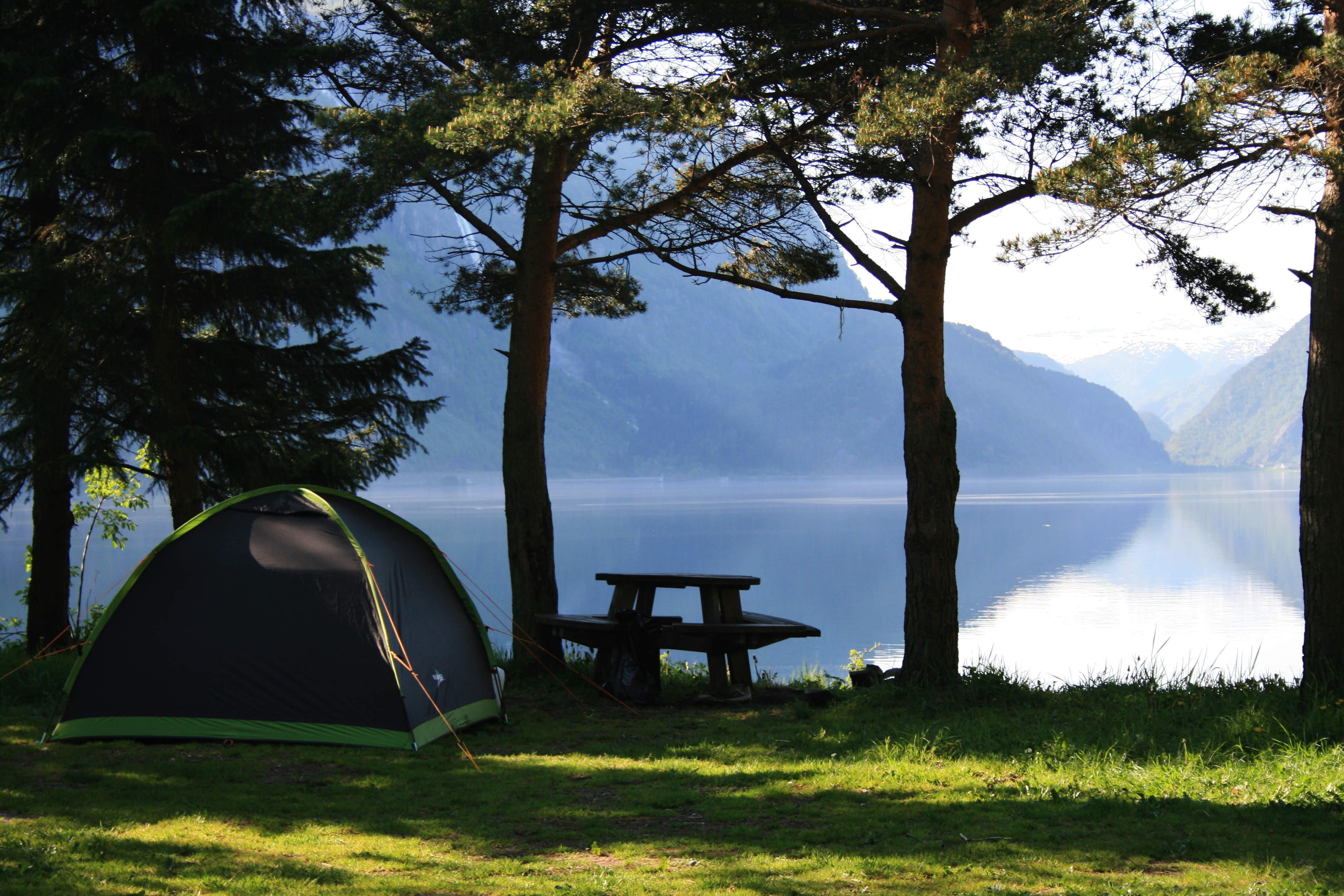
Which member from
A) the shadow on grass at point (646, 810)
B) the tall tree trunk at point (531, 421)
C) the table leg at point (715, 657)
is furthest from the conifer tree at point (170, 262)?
the table leg at point (715, 657)

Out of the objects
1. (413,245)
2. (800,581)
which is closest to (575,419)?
(413,245)

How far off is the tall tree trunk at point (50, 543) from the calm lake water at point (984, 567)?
661cm

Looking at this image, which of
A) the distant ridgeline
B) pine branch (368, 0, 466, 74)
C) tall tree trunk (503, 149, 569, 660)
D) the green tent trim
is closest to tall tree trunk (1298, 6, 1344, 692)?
the green tent trim

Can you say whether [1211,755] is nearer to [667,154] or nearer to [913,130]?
[913,130]

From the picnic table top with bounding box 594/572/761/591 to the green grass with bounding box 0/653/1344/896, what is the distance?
0.97 m

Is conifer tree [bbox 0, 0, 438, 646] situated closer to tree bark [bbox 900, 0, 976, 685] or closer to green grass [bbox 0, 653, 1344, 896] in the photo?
green grass [bbox 0, 653, 1344, 896]

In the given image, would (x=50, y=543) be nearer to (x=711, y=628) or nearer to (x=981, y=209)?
(x=711, y=628)

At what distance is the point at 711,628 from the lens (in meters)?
6.98

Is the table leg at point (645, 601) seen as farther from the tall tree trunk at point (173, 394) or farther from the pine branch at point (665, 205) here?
the tall tree trunk at point (173, 394)

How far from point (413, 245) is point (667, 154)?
191m

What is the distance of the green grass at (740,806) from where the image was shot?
350 centimetres

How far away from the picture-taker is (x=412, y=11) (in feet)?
27.8

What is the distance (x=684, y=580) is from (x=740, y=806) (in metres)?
2.77

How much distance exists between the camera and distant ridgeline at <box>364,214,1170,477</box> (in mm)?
170875
